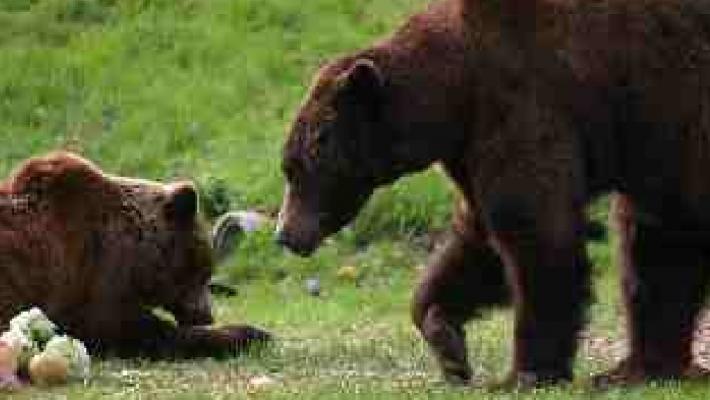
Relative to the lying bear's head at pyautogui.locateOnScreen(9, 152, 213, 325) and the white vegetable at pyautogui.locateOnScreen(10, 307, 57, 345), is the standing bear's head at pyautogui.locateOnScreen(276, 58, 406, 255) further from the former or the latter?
the lying bear's head at pyautogui.locateOnScreen(9, 152, 213, 325)

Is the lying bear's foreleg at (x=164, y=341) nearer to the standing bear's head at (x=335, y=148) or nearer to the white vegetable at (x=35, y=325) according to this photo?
the white vegetable at (x=35, y=325)

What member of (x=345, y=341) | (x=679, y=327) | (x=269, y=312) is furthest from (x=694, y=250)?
(x=269, y=312)

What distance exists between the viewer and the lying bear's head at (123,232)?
10250 millimetres

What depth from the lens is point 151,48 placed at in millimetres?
20469

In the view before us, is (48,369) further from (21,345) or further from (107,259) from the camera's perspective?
(107,259)

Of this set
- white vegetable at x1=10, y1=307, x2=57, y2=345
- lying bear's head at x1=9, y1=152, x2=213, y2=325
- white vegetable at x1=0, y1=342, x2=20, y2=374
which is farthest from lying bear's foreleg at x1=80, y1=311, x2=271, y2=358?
white vegetable at x1=0, y1=342, x2=20, y2=374

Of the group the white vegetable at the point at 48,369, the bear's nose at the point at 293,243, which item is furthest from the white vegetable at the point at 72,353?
the bear's nose at the point at 293,243

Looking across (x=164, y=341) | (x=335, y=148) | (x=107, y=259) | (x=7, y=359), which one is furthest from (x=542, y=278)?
(x=107, y=259)

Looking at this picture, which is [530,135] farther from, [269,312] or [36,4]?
[36,4]

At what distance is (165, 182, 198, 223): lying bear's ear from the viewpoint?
35.3 ft

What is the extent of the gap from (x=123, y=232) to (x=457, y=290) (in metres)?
2.30

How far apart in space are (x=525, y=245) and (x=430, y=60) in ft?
3.08

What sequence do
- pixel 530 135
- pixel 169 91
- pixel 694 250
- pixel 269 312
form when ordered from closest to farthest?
pixel 530 135 < pixel 694 250 < pixel 269 312 < pixel 169 91

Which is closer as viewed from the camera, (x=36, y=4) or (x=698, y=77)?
(x=698, y=77)
